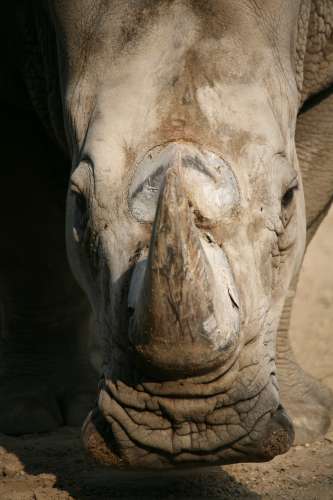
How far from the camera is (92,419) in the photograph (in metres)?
3.05

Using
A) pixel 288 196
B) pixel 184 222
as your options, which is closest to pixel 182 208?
pixel 184 222

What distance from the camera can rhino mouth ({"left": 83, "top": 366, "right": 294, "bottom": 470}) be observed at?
113 inches

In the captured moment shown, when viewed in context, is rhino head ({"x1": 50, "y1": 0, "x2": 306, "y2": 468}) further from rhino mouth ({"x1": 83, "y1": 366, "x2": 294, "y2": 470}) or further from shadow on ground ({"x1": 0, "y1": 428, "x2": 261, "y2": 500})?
shadow on ground ({"x1": 0, "y1": 428, "x2": 261, "y2": 500})

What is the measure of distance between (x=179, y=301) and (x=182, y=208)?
0.21m

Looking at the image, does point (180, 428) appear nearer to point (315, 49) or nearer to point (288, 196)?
point (288, 196)

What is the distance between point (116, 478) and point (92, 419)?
819 millimetres

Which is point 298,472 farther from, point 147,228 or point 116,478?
point 147,228

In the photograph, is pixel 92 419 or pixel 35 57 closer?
pixel 92 419

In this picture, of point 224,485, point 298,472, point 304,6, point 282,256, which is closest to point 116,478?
point 224,485

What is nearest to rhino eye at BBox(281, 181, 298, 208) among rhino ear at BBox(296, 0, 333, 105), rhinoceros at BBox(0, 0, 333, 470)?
rhinoceros at BBox(0, 0, 333, 470)

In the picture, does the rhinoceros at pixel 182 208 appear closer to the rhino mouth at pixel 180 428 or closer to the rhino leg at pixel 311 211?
the rhino mouth at pixel 180 428

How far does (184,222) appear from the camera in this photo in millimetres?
2590

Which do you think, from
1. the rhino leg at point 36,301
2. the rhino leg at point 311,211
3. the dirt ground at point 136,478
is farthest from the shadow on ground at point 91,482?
the rhino leg at point 311,211

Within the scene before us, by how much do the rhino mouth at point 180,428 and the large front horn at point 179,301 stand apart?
5.3 inches
